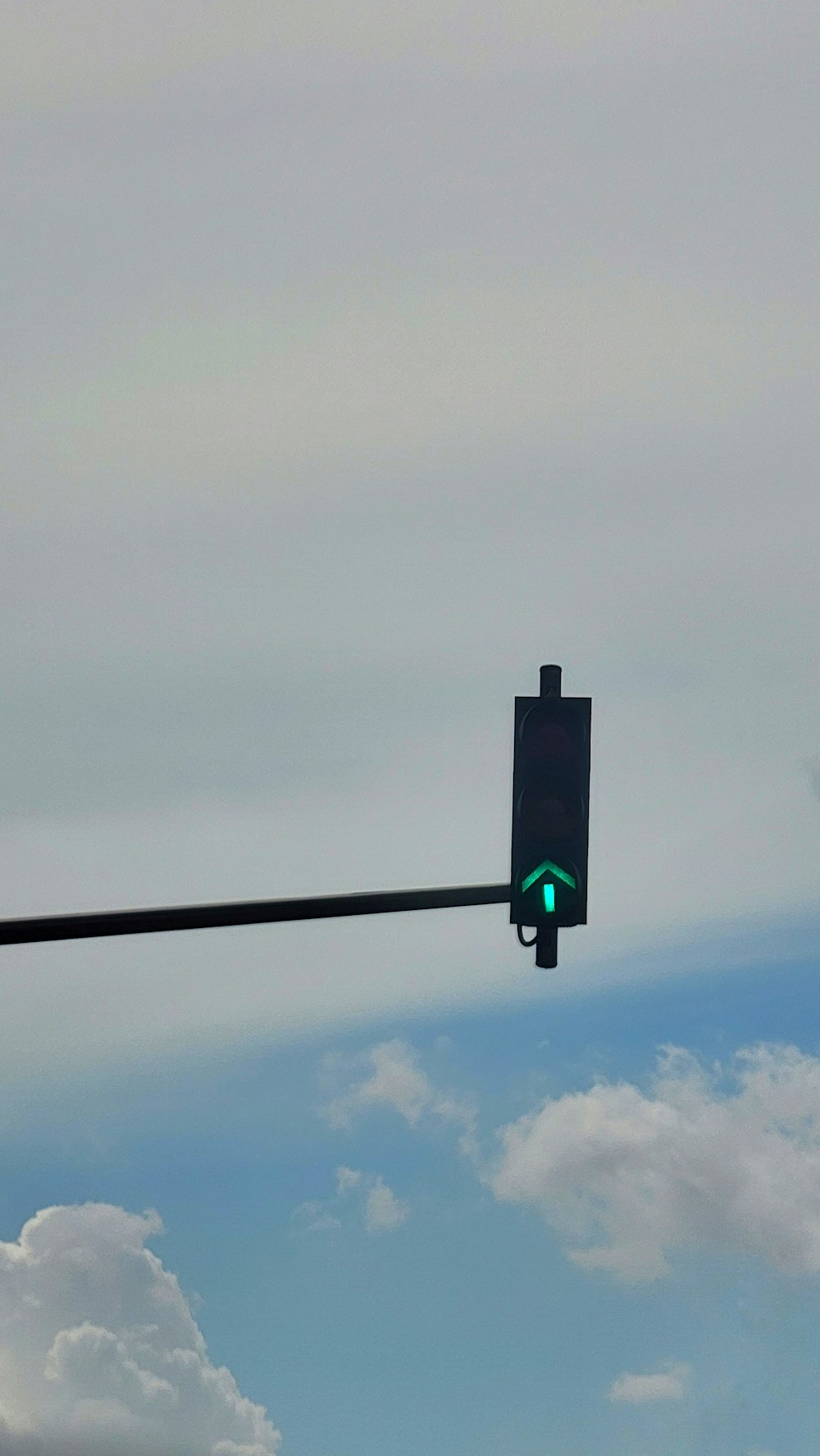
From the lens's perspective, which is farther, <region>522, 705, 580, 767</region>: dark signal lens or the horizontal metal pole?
<region>522, 705, 580, 767</region>: dark signal lens

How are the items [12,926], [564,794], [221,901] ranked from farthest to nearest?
1. [564,794]
2. [221,901]
3. [12,926]

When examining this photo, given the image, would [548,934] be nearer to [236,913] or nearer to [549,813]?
[549,813]

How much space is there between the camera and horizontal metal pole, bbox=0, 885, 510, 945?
704cm

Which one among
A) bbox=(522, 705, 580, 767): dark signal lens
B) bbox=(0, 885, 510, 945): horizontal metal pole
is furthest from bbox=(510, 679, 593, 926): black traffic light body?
bbox=(0, 885, 510, 945): horizontal metal pole

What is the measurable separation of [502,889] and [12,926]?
2757 mm

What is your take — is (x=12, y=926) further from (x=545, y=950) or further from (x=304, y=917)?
(x=545, y=950)

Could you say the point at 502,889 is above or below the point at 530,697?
below

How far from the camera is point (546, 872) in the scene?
824 centimetres

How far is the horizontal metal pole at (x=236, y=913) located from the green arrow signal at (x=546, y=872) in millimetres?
121

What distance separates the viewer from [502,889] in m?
8.27

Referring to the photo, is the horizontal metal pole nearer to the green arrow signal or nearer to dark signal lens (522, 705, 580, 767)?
the green arrow signal

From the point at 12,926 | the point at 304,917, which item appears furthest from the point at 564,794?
the point at 12,926

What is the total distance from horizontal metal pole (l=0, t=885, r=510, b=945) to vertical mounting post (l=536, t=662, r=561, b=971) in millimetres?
452

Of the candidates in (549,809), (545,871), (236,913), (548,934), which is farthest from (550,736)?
(236,913)
